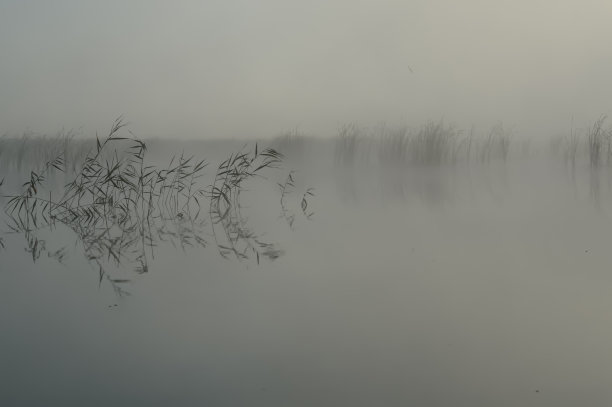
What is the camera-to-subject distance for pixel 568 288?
5.11ft

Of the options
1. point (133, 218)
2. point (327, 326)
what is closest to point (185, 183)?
point (133, 218)

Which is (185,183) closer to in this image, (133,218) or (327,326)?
(133,218)

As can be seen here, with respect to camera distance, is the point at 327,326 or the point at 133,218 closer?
the point at 327,326

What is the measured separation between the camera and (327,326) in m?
1.25

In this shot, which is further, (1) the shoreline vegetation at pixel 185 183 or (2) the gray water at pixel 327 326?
(1) the shoreline vegetation at pixel 185 183

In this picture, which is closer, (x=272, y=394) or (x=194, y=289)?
(x=272, y=394)

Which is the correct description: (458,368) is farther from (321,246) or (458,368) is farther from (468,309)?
(321,246)

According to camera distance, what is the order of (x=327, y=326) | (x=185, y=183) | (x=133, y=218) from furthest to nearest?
(x=185, y=183), (x=133, y=218), (x=327, y=326)

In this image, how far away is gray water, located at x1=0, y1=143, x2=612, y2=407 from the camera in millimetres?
906

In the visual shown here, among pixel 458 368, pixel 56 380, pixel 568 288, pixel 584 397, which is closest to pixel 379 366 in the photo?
pixel 458 368

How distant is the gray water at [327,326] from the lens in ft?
2.97

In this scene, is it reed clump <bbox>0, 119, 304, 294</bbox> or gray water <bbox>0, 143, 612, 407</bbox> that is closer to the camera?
gray water <bbox>0, 143, 612, 407</bbox>

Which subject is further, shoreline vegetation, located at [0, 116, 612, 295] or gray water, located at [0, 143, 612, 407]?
shoreline vegetation, located at [0, 116, 612, 295]

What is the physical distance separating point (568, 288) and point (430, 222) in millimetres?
1454
